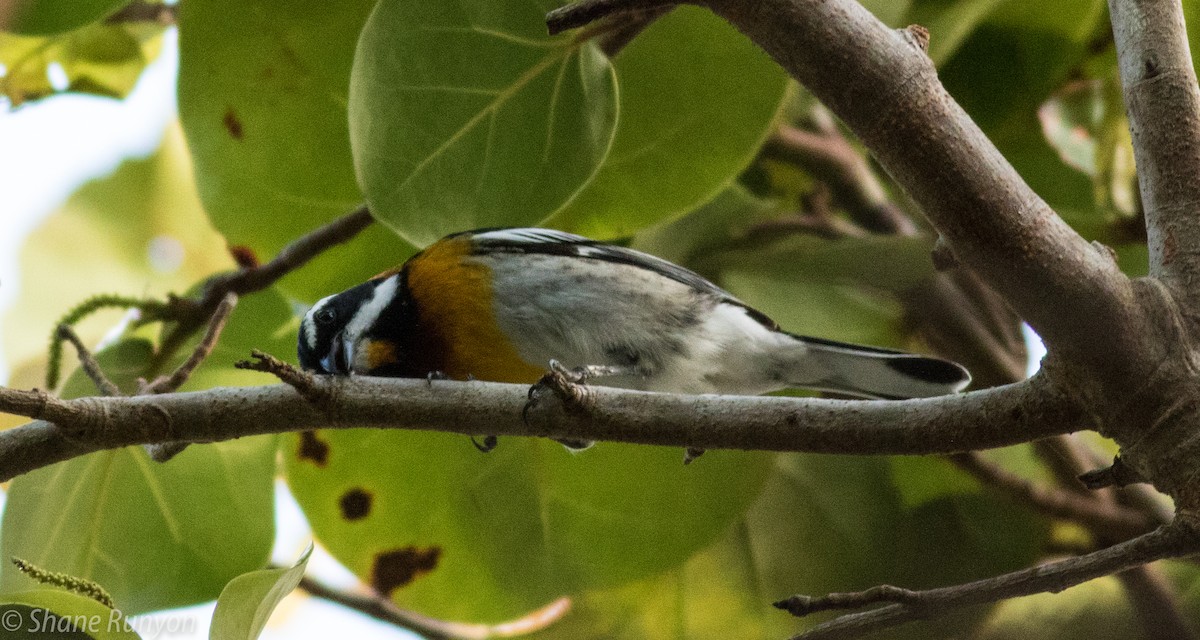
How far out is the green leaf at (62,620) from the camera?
124 centimetres

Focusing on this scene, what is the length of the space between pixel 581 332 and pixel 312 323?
0.56 metres

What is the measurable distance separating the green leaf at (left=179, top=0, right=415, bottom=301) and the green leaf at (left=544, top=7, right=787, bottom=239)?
1.67 ft

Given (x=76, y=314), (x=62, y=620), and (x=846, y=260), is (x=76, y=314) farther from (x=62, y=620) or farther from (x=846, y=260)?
(x=846, y=260)

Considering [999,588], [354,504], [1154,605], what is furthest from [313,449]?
[1154,605]

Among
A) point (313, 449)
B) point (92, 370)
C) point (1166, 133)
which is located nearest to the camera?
point (1166, 133)

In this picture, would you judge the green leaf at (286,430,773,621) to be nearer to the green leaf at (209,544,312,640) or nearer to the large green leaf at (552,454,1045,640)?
the large green leaf at (552,454,1045,640)

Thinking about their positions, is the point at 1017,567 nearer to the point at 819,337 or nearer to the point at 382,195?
the point at 819,337

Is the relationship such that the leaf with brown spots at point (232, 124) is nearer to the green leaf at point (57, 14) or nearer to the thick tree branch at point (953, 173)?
the green leaf at point (57, 14)

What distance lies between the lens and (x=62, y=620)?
1.25m

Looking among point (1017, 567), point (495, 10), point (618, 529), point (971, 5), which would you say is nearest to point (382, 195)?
point (495, 10)

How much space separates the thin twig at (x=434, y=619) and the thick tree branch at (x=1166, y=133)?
4.37 feet

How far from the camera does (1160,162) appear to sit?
3.79 ft

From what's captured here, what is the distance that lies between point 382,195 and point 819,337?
41.3 inches

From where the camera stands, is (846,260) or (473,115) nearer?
(473,115)
